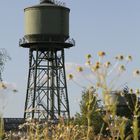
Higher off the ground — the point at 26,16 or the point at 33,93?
the point at 26,16

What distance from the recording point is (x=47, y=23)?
63688mm

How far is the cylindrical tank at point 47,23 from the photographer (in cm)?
6322

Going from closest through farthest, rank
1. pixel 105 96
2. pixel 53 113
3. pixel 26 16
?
pixel 105 96, pixel 53 113, pixel 26 16

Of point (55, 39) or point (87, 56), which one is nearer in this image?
point (87, 56)

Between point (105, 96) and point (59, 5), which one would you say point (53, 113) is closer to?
point (59, 5)

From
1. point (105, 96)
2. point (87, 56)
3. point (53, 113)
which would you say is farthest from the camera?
point (53, 113)

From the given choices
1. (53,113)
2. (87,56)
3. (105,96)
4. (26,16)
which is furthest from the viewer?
(26,16)

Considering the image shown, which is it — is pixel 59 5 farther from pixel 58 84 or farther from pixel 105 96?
pixel 105 96

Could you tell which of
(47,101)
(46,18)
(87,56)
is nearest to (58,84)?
(47,101)

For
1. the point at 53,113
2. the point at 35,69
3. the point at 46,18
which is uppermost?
the point at 46,18

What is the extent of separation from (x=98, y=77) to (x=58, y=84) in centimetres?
5707

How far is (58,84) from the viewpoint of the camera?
6247 cm

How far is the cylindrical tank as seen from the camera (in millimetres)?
63219

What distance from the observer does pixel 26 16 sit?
65438 millimetres
